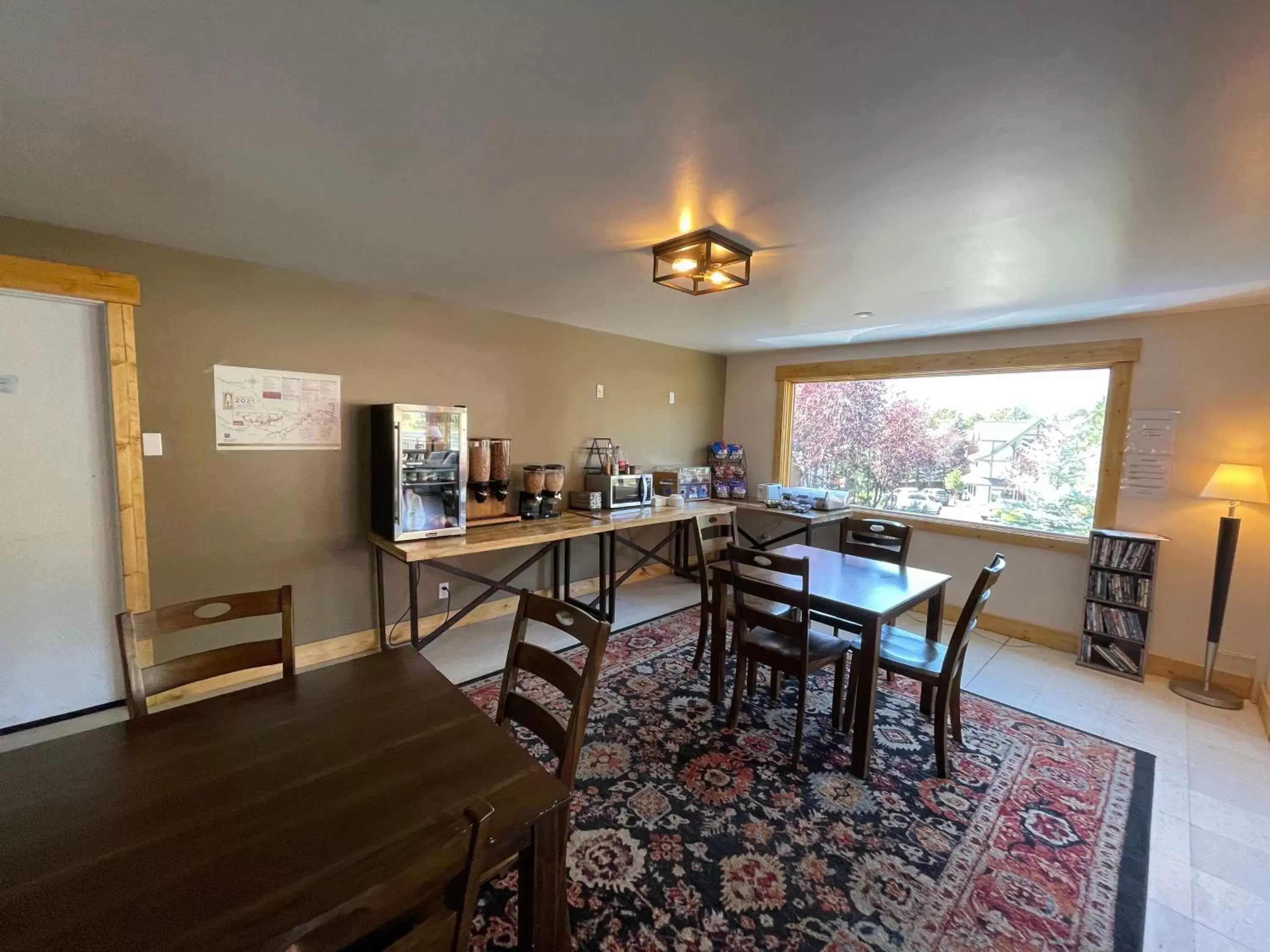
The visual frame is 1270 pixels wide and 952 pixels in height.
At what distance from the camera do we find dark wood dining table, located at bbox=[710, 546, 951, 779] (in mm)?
2256

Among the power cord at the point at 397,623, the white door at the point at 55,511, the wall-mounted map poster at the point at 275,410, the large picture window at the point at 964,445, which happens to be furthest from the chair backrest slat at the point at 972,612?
the white door at the point at 55,511

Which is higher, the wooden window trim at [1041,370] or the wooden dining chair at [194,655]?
the wooden window trim at [1041,370]

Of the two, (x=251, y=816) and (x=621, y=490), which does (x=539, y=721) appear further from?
(x=621, y=490)

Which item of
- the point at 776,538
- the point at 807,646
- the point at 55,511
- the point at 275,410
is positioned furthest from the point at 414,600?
the point at 776,538

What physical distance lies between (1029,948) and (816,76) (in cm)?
250

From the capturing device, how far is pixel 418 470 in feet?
10.1

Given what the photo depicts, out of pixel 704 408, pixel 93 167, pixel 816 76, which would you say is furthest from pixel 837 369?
pixel 93 167

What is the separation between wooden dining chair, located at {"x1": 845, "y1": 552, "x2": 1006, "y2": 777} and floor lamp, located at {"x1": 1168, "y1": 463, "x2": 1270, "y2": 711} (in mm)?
1719

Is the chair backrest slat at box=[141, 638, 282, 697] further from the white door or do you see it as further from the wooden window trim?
the wooden window trim

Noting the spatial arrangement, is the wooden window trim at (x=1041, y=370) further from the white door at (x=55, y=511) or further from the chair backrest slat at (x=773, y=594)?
the white door at (x=55, y=511)

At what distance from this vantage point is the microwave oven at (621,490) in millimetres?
4254

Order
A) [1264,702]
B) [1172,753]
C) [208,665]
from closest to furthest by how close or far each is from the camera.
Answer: [208,665]
[1172,753]
[1264,702]

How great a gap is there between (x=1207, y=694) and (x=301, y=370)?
5637mm

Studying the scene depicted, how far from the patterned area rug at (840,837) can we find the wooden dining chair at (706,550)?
0.48 meters
